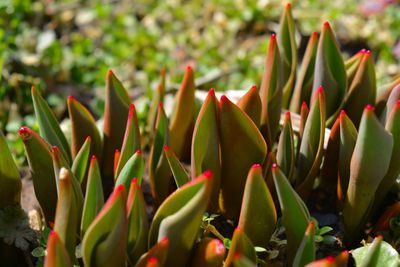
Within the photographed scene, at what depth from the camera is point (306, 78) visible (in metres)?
2.03

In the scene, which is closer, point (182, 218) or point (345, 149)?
point (182, 218)

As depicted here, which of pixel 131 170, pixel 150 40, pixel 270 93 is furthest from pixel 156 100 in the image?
pixel 150 40

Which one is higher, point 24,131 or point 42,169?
point 24,131

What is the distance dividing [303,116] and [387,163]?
291mm

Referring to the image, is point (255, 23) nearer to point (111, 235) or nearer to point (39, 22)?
point (39, 22)

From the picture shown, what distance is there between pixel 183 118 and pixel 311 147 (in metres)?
0.45

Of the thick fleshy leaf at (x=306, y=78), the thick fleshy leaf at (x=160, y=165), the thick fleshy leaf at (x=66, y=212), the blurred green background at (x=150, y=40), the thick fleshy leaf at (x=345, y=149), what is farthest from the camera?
the blurred green background at (x=150, y=40)

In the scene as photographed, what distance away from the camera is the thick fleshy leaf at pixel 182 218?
126 cm

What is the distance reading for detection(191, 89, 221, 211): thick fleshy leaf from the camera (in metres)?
1.53

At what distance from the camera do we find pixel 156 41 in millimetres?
3688

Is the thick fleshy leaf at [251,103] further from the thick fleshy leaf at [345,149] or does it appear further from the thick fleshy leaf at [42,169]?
the thick fleshy leaf at [42,169]

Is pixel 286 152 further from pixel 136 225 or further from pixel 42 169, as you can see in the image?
pixel 42 169

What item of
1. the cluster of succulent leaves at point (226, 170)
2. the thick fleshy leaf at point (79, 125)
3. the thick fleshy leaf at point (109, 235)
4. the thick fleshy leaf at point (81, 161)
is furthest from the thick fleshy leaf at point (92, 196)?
the thick fleshy leaf at point (79, 125)

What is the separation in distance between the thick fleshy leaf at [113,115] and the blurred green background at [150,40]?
955 mm
